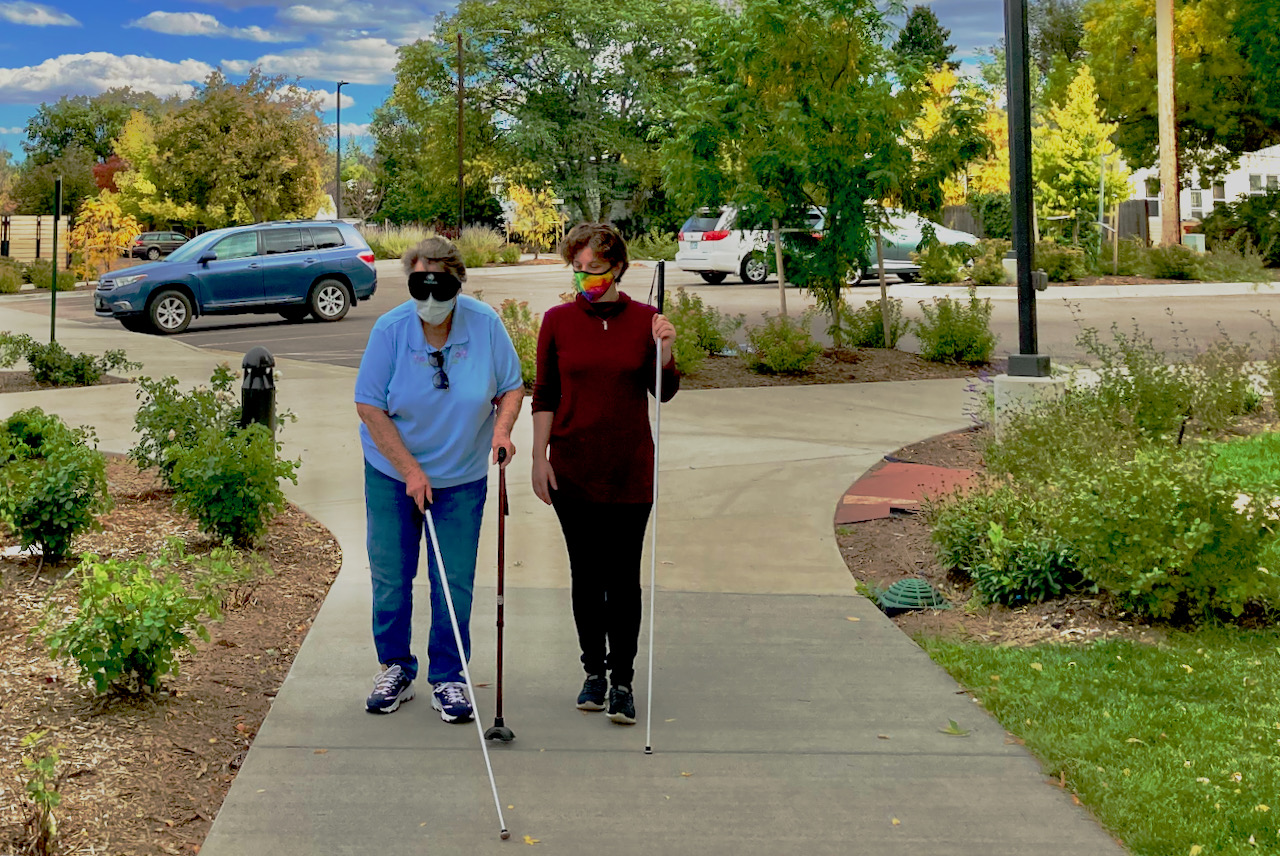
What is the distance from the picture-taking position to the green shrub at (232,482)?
6.83 m

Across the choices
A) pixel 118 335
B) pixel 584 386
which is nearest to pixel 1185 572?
pixel 584 386

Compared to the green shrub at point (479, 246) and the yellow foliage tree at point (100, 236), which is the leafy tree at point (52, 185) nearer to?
the green shrub at point (479, 246)

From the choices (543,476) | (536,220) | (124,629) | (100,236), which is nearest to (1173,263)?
(100,236)

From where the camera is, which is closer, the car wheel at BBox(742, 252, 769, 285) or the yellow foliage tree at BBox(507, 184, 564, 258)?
the car wheel at BBox(742, 252, 769, 285)

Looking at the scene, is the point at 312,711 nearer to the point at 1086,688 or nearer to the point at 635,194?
the point at 1086,688

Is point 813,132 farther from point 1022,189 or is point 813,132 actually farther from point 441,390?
point 441,390

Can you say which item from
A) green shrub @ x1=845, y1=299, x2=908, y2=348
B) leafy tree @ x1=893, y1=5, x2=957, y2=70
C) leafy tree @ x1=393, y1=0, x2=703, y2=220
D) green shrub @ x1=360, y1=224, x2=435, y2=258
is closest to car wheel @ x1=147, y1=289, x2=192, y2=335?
green shrub @ x1=845, y1=299, x2=908, y2=348

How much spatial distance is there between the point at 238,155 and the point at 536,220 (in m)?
13.5

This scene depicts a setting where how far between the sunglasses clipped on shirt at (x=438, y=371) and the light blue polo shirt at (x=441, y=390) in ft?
0.04

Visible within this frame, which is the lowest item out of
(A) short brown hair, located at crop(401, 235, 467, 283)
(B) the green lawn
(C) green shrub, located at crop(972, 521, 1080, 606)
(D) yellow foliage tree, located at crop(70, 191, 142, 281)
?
(B) the green lawn

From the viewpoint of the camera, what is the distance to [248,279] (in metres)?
21.9

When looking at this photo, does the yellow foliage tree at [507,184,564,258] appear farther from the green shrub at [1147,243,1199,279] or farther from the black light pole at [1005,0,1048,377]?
the black light pole at [1005,0,1048,377]

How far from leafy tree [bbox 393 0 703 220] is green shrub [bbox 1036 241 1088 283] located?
31638mm

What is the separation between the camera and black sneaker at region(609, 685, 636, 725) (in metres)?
4.91
